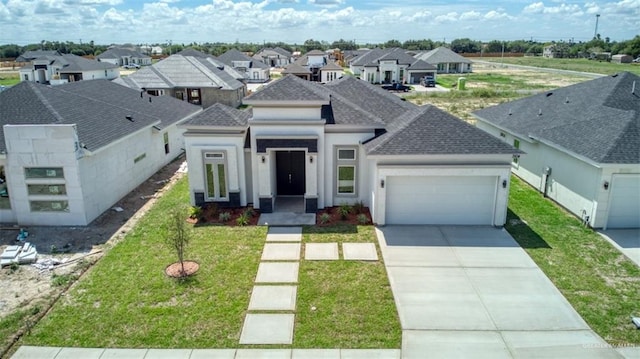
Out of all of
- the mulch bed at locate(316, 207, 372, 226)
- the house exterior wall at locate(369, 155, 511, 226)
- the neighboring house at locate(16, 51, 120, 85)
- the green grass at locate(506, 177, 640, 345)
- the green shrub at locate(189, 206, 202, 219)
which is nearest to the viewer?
the green grass at locate(506, 177, 640, 345)

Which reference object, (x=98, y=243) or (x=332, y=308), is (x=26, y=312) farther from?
(x=332, y=308)

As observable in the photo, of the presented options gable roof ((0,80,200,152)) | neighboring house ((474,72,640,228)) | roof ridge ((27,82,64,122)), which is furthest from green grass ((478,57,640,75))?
roof ridge ((27,82,64,122))

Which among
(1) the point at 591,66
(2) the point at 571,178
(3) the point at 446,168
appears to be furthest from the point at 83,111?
(1) the point at 591,66

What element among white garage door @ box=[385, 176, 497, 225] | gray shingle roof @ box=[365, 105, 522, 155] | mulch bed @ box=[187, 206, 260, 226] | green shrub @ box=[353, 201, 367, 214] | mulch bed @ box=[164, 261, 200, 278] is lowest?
mulch bed @ box=[164, 261, 200, 278]

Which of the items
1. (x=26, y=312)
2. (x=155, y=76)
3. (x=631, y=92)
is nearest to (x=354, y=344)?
(x=26, y=312)

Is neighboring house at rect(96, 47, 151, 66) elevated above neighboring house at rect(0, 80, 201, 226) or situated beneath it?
elevated above

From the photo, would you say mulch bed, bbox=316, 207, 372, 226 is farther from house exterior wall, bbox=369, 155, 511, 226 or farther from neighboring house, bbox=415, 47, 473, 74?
neighboring house, bbox=415, 47, 473, 74

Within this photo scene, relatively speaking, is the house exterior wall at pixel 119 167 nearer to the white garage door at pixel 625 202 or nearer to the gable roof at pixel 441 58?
the white garage door at pixel 625 202
